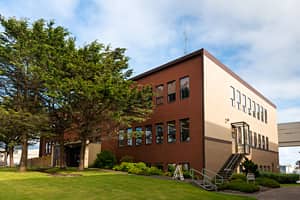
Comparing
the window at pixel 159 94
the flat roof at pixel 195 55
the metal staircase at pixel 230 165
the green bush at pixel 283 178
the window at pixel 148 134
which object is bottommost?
the green bush at pixel 283 178

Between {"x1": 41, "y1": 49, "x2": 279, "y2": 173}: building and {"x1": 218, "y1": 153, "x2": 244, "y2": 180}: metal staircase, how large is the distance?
75mm

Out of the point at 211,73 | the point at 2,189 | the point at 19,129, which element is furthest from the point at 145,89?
the point at 2,189

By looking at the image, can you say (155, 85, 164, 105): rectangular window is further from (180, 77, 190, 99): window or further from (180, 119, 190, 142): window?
(180, 119, 190, 142): window

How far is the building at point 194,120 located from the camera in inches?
914

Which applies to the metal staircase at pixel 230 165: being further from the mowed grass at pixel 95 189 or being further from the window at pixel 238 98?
the mowed grass at pixel 95 189

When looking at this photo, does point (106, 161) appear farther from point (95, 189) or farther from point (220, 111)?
point (95, 189)

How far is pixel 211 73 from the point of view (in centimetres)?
2442

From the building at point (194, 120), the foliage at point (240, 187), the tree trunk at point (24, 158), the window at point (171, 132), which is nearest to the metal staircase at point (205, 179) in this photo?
the building at point (194, 120)

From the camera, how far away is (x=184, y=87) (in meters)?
24.9

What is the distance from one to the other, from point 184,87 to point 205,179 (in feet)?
25.8

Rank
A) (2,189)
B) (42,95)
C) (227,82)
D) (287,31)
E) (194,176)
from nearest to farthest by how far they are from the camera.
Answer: (2,189) < (287,31) < (194,176) < (42,95) < (227,82)

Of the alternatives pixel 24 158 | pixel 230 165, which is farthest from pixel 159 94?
pixel 24 158

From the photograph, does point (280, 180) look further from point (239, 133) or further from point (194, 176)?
point (194, 176)

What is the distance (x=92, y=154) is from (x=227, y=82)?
15616mm
